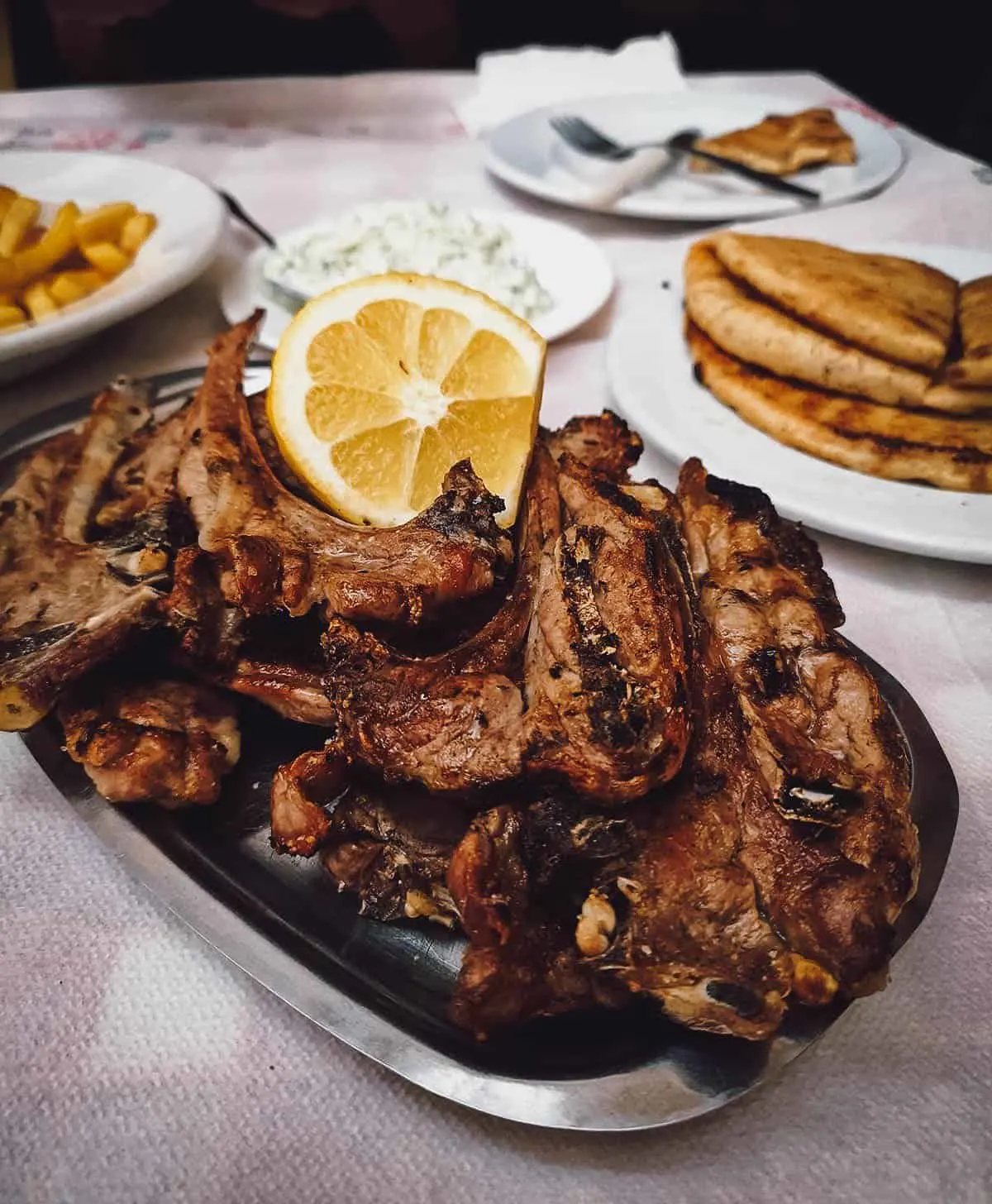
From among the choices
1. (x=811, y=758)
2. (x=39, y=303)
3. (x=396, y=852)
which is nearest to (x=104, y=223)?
(x=39, y=303)

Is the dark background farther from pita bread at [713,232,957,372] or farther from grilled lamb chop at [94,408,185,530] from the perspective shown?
grilled lamb chop at [94,408,185,530]

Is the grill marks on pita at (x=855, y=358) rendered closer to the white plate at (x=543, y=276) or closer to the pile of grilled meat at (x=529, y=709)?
the white plate at (x=543, y=276)

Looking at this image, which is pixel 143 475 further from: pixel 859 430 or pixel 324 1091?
pixel 859 430

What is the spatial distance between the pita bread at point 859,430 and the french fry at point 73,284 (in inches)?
61.5

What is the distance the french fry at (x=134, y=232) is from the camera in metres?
2.48

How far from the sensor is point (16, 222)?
7.58 ft

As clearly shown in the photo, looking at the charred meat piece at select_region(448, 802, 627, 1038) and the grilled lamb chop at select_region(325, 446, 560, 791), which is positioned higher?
the grilled lamb chop at select_region(325, 446, 560, 791)

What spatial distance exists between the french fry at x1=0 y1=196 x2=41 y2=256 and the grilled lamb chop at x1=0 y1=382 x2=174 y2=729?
0.90 meters

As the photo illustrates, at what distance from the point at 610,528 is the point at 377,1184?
83cm

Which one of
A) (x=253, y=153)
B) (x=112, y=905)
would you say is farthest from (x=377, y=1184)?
(x=253, y=153)

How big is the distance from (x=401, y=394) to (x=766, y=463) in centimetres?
86

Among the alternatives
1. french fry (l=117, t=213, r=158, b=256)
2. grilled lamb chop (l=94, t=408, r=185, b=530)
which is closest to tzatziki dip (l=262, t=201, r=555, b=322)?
french fry (l=117, t=213, r=158, b=256)

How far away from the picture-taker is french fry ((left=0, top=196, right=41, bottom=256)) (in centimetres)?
226

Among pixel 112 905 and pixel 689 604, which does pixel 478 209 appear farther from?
pixel 112 905
